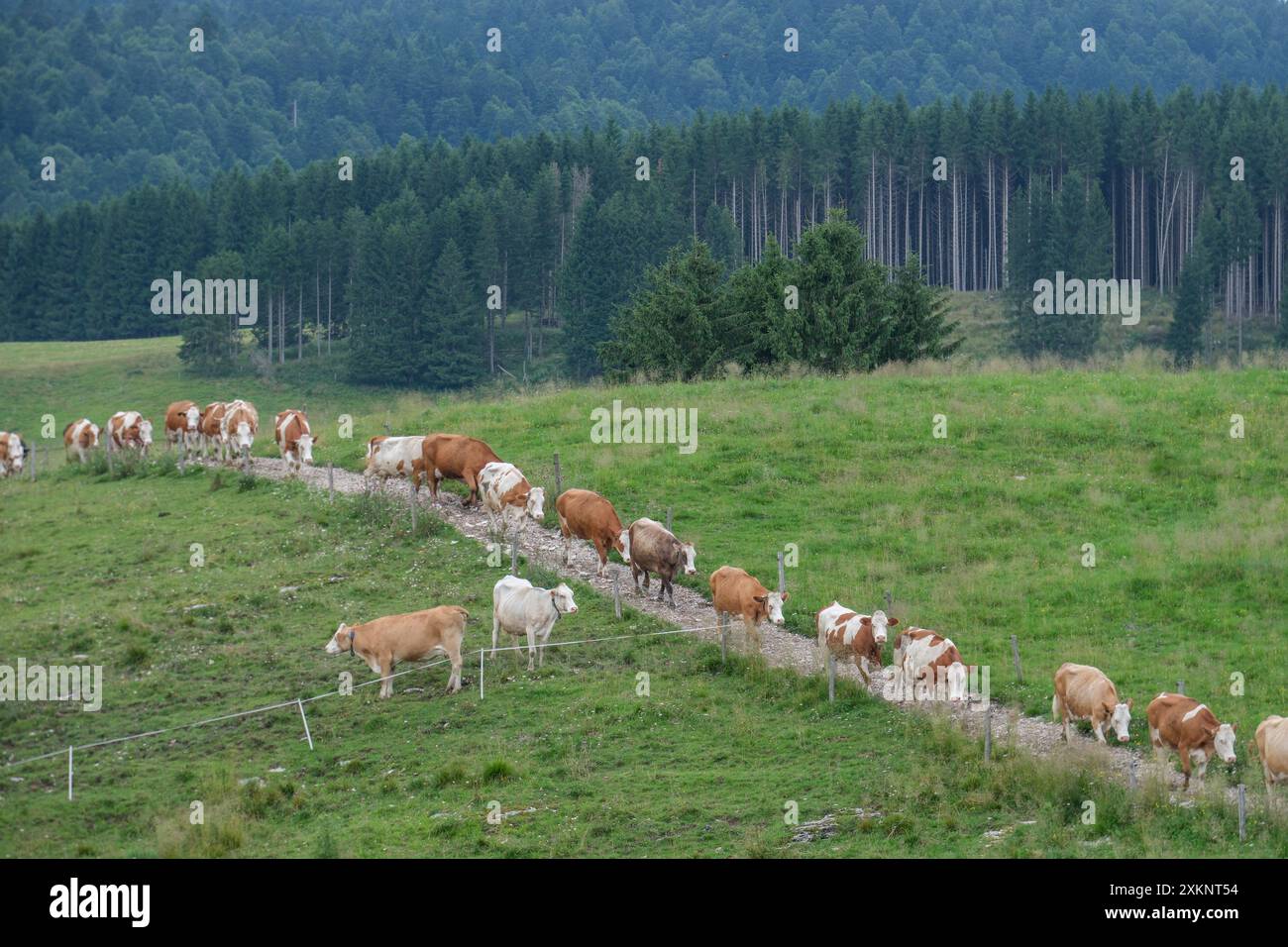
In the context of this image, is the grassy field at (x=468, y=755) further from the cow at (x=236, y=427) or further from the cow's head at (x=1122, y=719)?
the cow at (x=236, y=427)

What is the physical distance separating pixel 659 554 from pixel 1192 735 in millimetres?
10990

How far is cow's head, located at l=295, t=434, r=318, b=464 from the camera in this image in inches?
1545

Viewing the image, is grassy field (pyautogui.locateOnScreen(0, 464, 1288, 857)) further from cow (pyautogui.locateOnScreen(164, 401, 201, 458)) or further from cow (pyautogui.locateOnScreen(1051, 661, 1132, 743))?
cow (pyautogui.locateOnScreen(164, 401, 201, 458))

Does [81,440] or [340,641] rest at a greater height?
[81,440]

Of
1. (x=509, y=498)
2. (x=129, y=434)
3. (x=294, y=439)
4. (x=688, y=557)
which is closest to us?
(x=688, y=557)

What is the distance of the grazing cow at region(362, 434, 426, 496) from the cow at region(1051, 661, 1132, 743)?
17.3 m

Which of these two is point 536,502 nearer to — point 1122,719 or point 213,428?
point 1122,719

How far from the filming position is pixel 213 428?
4216 centimetres

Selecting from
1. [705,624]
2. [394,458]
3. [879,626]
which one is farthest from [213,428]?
[879,626]

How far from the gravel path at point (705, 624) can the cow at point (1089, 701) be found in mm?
218

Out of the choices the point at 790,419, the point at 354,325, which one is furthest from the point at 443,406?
the point at 354,325

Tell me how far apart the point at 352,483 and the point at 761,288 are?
21038 mm
